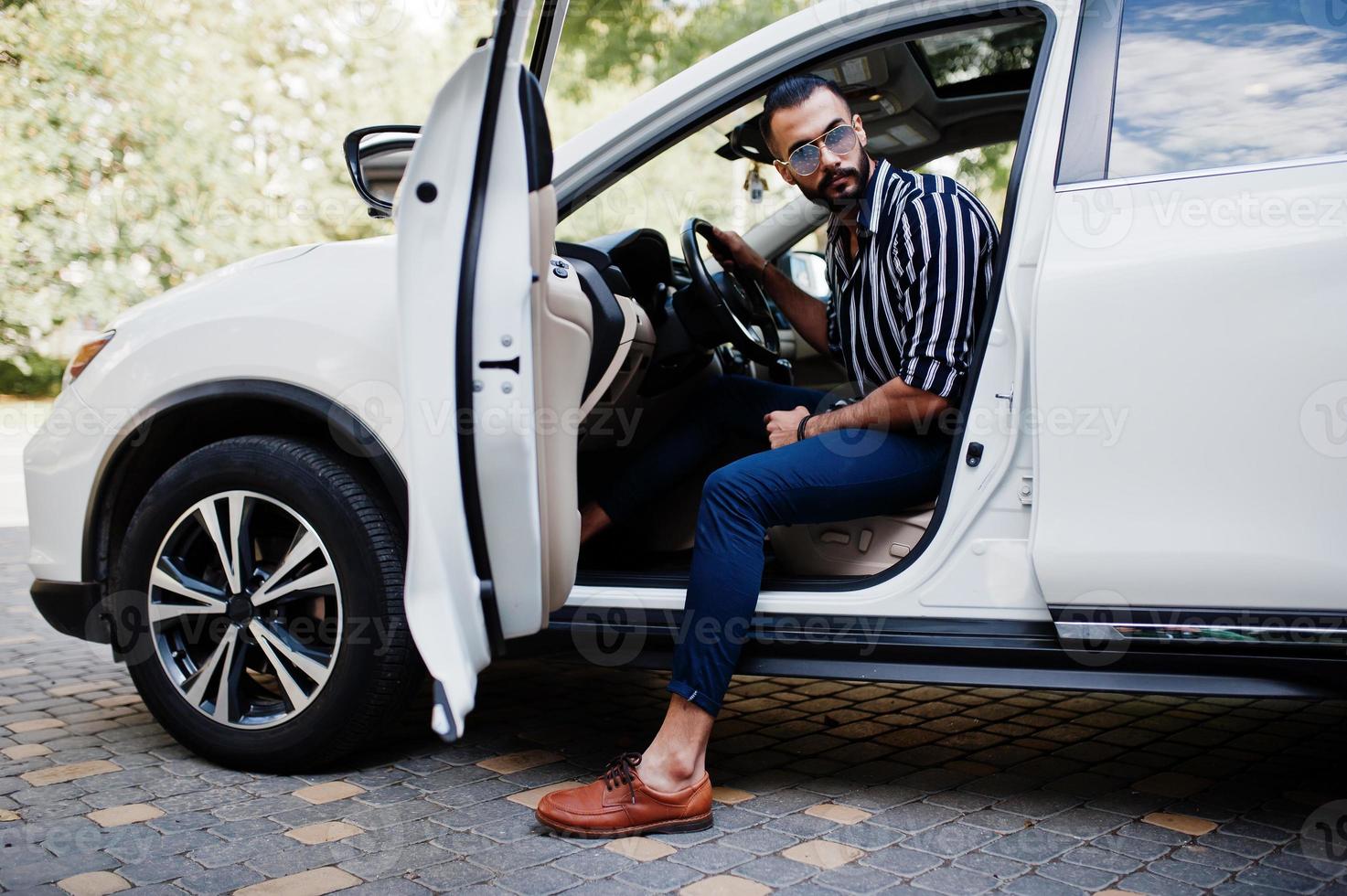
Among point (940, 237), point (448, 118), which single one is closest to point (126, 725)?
point (448, 118)

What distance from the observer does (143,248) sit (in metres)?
14.8

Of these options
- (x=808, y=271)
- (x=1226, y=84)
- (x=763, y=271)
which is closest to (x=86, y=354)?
(x=763, y=271)

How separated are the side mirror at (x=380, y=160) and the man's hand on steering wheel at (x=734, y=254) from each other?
838mm

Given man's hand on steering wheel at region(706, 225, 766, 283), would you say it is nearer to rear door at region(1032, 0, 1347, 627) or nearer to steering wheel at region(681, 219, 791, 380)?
steering wheel at region(681, 219, 791, 380)

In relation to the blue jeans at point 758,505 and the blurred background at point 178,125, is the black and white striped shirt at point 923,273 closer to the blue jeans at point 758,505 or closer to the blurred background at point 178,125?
the blue jeans at point 758,505

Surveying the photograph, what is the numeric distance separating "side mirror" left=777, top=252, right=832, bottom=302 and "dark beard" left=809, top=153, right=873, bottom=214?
4.00ft

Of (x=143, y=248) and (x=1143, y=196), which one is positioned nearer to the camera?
(x=1143, y=196)

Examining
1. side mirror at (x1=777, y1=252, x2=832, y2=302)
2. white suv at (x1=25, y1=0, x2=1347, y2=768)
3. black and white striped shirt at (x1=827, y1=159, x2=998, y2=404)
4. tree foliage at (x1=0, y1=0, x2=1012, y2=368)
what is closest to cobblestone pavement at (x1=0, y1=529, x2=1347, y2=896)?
white suv at (x1=25, y1=0, x2=1347, y2=768)

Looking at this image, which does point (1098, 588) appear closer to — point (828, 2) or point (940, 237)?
point (940, 237)

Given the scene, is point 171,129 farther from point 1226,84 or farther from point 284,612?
point 1226,84

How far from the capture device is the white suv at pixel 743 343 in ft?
6.80

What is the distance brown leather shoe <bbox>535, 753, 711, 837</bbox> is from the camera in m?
2.34

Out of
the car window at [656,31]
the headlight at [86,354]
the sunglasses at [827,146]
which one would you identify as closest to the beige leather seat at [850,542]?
the sunglasses at [827,146]

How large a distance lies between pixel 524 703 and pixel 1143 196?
2222 mm
